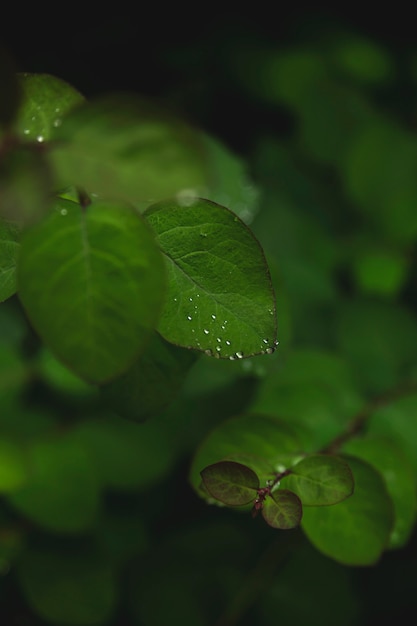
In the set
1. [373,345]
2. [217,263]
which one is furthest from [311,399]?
[217,263]

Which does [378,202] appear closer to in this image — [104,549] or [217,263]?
[104,549]

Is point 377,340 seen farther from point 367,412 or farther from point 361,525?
point 361,525

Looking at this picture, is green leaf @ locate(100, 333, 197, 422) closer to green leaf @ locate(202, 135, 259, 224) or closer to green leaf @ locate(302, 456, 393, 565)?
green leaf @ locate(302, 456, 393, 565)

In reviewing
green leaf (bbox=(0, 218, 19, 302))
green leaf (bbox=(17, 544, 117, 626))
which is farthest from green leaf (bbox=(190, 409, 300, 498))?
green leaf (bbox=(17, 544, 117, 626))

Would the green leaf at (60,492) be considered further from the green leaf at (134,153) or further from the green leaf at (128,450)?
the green leaf at (134,153)

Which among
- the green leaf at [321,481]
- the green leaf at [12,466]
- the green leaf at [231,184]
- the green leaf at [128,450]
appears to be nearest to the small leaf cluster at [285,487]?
the green leaf at [321,481]

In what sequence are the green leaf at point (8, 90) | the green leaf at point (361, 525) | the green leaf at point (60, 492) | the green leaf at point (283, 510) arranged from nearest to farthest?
the green leaf at point (8, 90)
the green leaf at point (283, 510)
the green leaf at point (361, 525)
the green leaf at point (60, 492)
